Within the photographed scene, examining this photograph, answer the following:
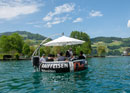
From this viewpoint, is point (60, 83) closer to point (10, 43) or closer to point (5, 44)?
point (5, 44)

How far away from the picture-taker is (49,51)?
360 ft

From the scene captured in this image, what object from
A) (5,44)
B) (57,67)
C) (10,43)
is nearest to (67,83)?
(57,67)

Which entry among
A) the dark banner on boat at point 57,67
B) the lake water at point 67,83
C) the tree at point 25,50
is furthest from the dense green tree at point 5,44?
the lake water at point 67,83

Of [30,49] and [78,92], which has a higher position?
[30,49]

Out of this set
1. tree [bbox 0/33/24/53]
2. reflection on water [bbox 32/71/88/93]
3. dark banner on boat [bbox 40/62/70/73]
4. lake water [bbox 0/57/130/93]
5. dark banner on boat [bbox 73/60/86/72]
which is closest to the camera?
lake water [bbox 0/57/130/93]

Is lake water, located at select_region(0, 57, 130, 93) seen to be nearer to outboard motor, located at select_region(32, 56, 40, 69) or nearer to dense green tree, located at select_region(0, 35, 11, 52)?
outboard motor, located at select_region(32, 56, 40, 69)

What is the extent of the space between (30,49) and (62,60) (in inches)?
3541

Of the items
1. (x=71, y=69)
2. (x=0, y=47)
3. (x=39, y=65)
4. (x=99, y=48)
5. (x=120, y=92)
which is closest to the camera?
(x=120, y=92)

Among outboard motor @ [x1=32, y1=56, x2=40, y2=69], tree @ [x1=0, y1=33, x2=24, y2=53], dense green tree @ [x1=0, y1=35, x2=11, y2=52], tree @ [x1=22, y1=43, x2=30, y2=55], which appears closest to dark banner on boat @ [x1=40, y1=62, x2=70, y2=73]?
outboard motor @ [x1=32, y1=56, x2=40, y2=69]

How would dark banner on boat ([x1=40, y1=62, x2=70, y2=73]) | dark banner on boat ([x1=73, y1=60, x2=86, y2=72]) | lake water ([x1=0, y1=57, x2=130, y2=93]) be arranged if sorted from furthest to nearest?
dark banner on boat ([x1=73, y1=60, x2=86, y2=72]) → dark banner on boat ([x1=40, y1=62, x2=70, y2=73]) → lake water ([x1=0, y1=57, x2=130, y2=93])

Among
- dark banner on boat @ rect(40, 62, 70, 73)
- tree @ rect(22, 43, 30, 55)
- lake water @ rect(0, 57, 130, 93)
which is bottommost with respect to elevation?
lake water @ rect(0, 57, 130, 93)

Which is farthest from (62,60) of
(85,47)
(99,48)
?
(99,48)

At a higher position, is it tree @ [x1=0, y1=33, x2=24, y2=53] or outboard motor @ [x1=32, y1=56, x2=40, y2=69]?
tree @ [x1=0, y1=33, x2=24, y2=53]

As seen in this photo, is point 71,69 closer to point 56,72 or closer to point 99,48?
point 56,72
